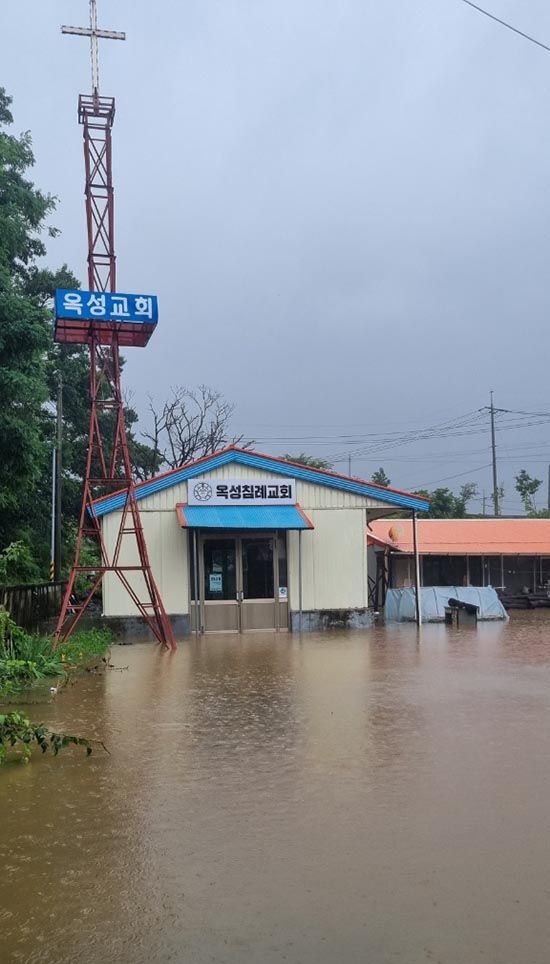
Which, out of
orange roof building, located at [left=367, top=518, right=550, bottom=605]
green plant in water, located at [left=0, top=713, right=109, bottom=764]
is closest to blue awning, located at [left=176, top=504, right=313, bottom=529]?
orange roof building, located at [left=367, top=518, right=550, bottom=605]

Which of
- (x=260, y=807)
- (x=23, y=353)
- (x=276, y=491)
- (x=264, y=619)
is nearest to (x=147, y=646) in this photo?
(x=264, y=619)

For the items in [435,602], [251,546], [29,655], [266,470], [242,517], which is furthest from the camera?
[435,602]

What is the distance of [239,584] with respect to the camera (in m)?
A: 18.1

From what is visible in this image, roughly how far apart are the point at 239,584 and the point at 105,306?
670cm

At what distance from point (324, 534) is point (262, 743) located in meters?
11.4

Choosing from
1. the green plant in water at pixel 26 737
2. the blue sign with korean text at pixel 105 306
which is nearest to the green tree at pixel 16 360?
the blue sign with korean text at pixel 105 306

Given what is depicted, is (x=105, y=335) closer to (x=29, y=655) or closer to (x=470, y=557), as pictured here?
(x=29, y=655)

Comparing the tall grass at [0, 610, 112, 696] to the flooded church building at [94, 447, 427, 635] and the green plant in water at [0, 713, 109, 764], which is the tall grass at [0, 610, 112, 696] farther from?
the flooded church building at [94, 447, 427, 635]

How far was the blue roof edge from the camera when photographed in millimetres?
17766

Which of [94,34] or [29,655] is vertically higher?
[94,34]

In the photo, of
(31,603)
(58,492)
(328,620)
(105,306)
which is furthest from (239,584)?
(58,492)

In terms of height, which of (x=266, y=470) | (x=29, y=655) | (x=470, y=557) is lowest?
(x=29, y=655)

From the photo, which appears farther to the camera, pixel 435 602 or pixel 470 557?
pixel 470 557

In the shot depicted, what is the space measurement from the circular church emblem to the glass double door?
2.88 feet
